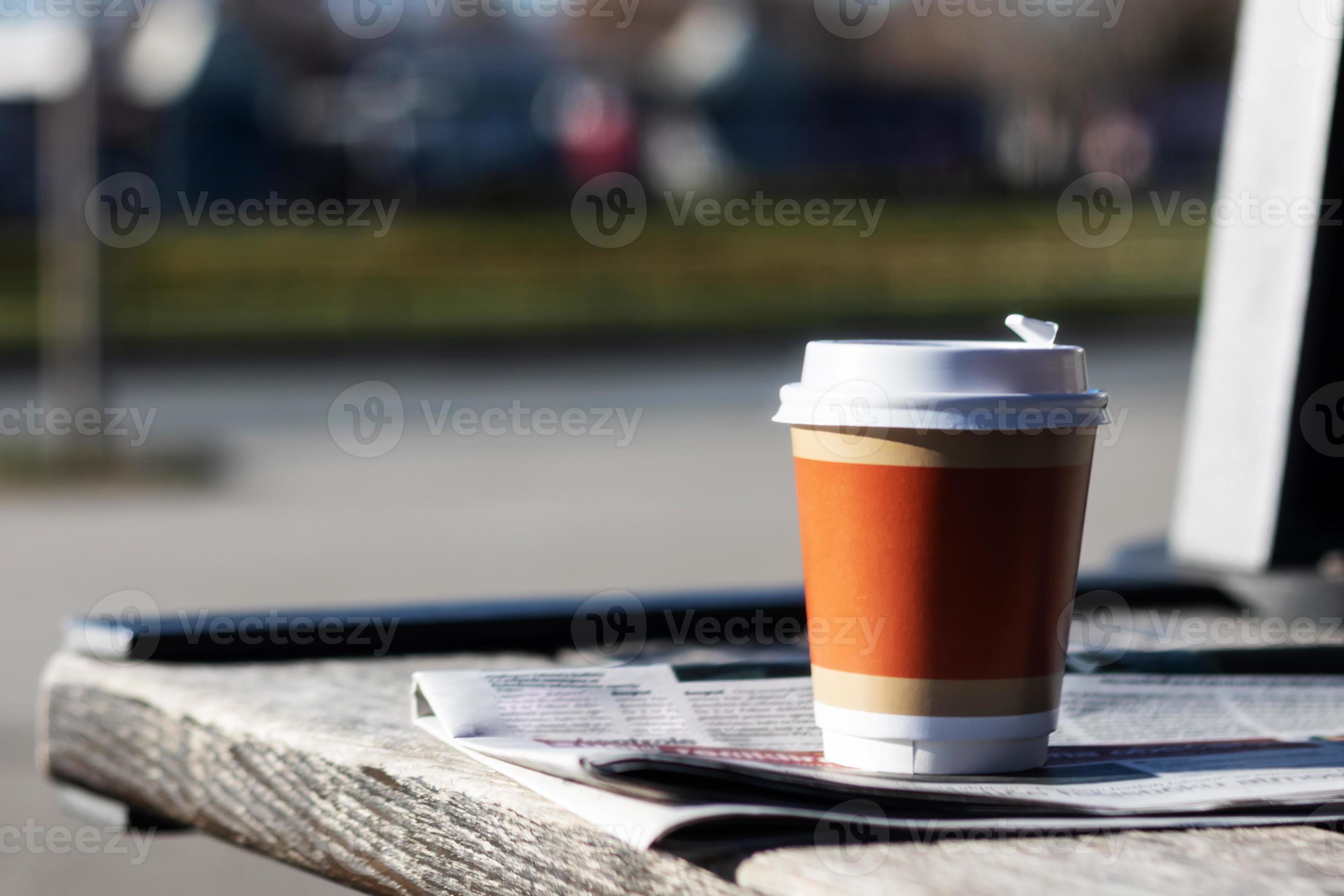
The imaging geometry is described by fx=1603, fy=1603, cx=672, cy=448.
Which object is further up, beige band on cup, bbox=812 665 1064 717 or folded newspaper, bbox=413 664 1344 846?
beige band on cup, bbox=812 665 1064 717

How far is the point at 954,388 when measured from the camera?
0.74m

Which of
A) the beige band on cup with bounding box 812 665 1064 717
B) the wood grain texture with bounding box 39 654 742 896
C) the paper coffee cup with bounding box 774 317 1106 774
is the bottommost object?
the wood grain texture with bounding box 39 654 742 896

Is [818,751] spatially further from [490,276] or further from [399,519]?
[490,276]

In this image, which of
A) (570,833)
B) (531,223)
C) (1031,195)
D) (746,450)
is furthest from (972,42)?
(570,833)

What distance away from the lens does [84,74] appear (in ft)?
24.3

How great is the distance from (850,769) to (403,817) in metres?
0.21

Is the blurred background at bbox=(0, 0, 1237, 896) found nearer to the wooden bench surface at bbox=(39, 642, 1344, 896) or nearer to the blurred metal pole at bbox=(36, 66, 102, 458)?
the blurred metal pole at bbox=(36, 66, 102, 458)

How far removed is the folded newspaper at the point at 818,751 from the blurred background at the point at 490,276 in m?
1.90

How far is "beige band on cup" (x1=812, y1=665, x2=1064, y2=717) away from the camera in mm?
746

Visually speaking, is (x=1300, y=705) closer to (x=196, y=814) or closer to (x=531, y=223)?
(x=196, y=814)

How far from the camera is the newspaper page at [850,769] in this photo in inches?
26.9

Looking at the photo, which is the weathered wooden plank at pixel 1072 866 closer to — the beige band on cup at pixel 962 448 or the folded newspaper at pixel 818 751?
the folded newspaper at pixel 818 751

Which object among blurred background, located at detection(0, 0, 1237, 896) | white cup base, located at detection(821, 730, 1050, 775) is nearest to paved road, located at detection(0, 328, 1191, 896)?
blurred background, located at detection(0, 0, 1237, 896)

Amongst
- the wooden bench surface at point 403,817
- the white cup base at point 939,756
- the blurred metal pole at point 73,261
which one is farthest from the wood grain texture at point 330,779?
the blurred metal pole at point 73,261
